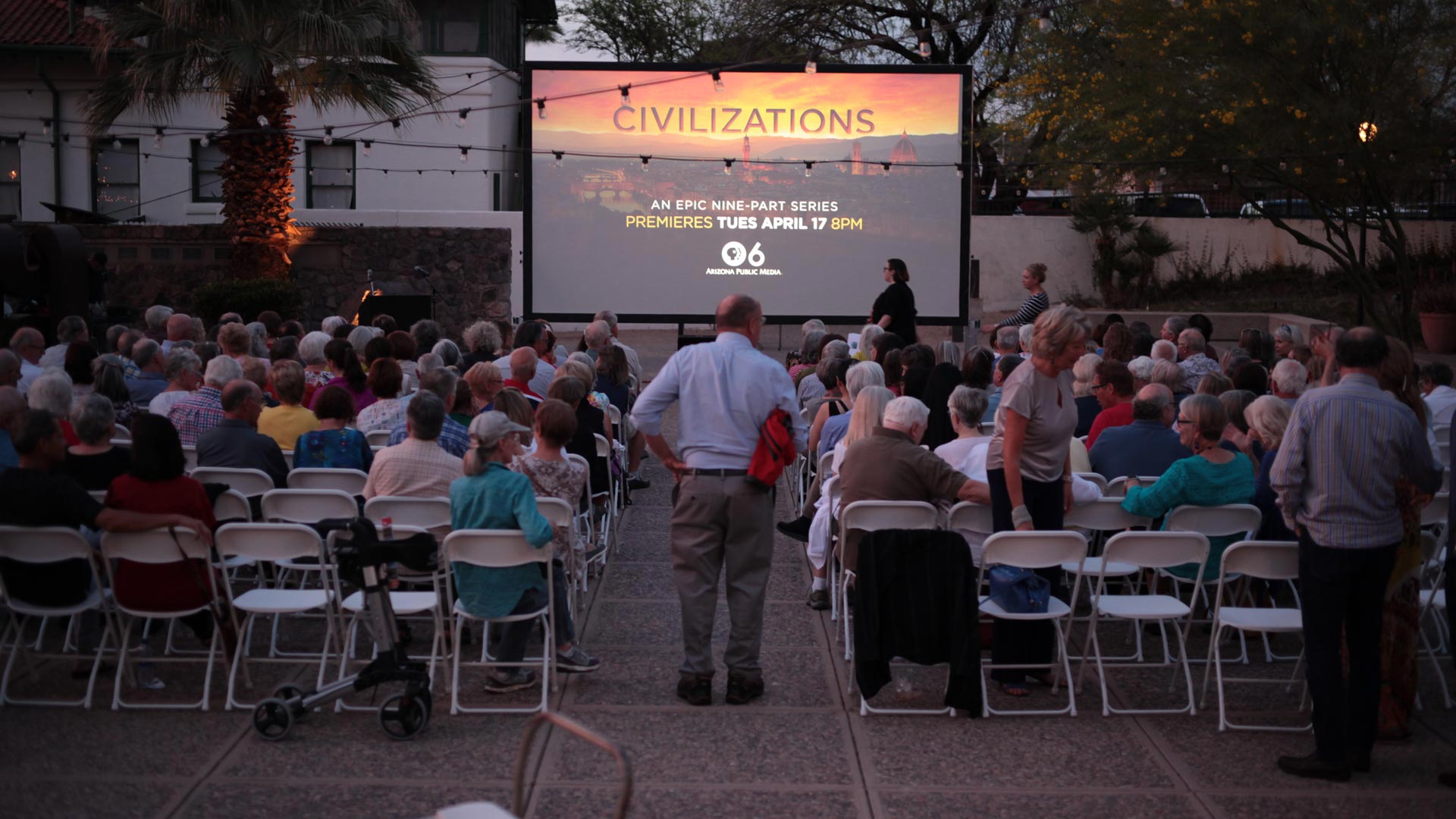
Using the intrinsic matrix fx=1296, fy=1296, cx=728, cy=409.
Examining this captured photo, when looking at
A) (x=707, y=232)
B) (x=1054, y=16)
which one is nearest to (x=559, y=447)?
(x=707, y=232)

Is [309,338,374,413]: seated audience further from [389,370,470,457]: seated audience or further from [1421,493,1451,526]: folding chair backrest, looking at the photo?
[1421,493,1451,526]: folding chair backrest

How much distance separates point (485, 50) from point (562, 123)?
25.5ft

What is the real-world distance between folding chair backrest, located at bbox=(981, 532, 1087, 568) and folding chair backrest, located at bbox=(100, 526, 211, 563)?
2.89 meters

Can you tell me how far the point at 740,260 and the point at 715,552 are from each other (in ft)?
33.5

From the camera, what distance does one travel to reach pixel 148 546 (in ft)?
15.5

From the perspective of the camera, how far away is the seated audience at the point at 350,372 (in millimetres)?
7414

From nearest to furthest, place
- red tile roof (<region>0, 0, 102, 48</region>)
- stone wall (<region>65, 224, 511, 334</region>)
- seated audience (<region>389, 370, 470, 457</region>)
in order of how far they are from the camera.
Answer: seated audience (<region>389, 370, 470, 457</region>) → stone wall (<region>65, 224, 511, 334</region>) → red tile roof (<region>0, 0, 102, 48</region>)

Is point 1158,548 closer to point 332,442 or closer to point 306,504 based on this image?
point 306,504

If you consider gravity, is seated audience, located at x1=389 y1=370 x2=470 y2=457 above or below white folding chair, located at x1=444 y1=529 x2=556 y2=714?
above

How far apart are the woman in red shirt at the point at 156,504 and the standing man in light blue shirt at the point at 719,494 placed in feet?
5.65

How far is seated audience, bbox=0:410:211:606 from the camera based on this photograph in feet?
15.7

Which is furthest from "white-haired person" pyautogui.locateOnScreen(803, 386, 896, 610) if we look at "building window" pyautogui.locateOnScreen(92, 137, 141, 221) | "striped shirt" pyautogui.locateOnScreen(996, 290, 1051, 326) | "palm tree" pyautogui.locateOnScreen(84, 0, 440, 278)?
"building window" pyautogui.locateOnScreen(92, 137, 141, 221)

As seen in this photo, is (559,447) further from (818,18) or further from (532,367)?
(818,18)

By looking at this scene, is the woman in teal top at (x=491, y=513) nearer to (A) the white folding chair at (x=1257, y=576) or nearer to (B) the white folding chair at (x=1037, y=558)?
(B) the white folding chair at (x=1037, y=558)
